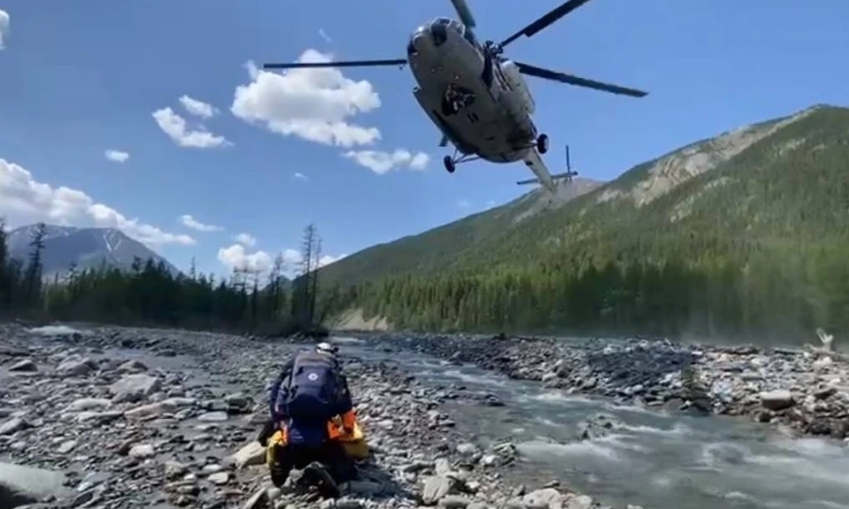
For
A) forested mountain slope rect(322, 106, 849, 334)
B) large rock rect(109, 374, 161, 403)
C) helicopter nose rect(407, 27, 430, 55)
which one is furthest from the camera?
forested mountain slope rect(322, 106, 849, 334)

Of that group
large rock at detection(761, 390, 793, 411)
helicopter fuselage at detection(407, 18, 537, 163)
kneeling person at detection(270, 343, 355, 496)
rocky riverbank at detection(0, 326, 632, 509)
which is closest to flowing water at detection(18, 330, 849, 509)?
large rock at detection(761, 390, 793, 411)

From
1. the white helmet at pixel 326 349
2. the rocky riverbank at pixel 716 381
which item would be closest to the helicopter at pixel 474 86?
the rocky riverbank at pixel 716 381

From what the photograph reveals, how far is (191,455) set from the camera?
28.6ft

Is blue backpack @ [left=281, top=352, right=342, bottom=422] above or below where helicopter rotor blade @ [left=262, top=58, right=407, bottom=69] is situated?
below

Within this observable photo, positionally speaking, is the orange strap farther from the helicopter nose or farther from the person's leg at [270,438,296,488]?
the helicopter nose

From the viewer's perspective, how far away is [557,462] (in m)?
11.7

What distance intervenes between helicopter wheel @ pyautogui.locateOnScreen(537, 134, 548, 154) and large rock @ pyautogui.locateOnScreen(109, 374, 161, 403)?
17505 mm

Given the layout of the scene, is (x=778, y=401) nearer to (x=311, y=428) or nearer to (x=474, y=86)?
(x=474, y=86)

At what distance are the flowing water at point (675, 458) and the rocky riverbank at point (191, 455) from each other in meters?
1.45

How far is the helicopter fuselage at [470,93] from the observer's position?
19.4 meters

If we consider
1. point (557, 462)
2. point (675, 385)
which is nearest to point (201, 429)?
point (557, 462)

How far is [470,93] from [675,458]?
12.7 m

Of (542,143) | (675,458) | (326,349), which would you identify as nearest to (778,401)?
(675,458)

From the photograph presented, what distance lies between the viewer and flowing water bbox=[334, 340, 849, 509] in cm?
1038
